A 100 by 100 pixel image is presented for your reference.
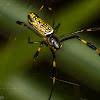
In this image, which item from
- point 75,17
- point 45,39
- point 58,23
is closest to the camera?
point 75,17

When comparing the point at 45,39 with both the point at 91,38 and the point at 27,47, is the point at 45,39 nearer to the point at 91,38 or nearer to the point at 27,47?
the point at 27,47

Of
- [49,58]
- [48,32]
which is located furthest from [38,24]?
[49,58]

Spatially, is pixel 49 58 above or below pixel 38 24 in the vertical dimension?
below

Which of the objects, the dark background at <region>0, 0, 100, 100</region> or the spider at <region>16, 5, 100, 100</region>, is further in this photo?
the spider at <region>16, 5, 100, 100</region>

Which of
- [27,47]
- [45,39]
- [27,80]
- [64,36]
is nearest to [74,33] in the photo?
[64,36]

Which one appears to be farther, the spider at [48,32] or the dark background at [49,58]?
the spider at [48,32]

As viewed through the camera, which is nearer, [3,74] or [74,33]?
[3,74]

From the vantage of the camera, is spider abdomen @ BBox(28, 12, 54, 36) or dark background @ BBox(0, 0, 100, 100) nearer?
dark background @ BBox(0, 0, 100, 100)

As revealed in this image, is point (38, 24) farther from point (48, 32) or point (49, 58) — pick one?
point (49, 58)
